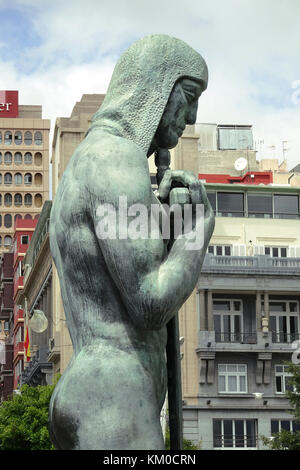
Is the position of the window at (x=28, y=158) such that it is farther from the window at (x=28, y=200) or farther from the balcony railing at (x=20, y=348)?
the balcony railing at (x=20, y=348)

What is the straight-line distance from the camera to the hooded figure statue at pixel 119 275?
4.41 m

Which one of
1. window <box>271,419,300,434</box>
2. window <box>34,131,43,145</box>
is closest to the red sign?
window <box>34,131,43,145</box>

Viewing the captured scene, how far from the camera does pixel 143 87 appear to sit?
483 cm

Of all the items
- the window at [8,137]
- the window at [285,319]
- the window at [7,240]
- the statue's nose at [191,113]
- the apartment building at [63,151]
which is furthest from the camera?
the window at [8,137]

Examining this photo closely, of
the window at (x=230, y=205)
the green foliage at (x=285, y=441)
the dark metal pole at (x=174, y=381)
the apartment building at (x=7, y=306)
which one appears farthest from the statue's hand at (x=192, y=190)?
the apartment building at (x=7, y=306)

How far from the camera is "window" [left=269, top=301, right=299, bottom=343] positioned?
2322 inches

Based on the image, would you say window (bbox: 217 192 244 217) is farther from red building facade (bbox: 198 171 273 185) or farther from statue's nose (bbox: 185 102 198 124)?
statue's nose (bbox: 185 102 198 124)

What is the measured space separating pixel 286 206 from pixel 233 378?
41.5ft

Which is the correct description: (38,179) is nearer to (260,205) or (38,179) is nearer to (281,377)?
(260,205)

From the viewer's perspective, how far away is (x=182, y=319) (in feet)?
189

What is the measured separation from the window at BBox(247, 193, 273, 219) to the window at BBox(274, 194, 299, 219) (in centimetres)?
37

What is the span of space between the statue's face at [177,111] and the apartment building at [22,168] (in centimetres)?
13190
